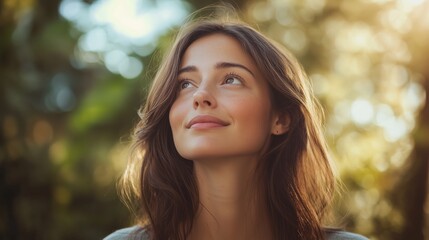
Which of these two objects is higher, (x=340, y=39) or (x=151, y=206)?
(x=340, y=39)

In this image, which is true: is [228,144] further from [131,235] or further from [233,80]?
[131,235]

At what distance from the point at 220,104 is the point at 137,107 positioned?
667 cm

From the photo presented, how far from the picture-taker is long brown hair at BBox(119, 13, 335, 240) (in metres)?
2.97

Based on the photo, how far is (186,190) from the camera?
3049 mm

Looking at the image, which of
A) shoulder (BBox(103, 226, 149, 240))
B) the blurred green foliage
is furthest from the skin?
the blurred green foliage

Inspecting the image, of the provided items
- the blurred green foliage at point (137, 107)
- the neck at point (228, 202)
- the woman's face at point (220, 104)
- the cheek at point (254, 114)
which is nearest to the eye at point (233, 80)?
the woman's face at point (220, 104)

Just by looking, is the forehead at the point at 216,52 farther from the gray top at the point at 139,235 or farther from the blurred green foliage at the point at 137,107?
the blurred green foliage at the point at 137,107

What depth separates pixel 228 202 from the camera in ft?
9.60

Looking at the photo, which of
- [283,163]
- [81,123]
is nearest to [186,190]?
[283,163]

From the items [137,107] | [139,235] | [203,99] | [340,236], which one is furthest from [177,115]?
[137,107]

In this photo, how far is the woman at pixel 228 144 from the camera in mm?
2791

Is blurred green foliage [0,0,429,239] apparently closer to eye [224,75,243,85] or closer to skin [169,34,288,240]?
skin [169,34,288,240]

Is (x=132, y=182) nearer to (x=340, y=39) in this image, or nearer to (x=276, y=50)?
(x=276, y=50)

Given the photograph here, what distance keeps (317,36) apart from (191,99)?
6.57 meters
